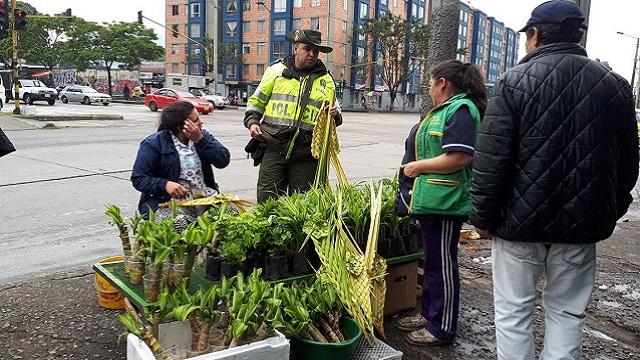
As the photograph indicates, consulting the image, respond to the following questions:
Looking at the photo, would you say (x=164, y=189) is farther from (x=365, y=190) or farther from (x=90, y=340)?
(x=365, y=190)

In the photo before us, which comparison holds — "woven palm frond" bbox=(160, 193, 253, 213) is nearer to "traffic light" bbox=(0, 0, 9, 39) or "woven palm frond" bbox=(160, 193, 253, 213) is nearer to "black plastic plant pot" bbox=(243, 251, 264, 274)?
"black plastic plant pot" bbox=(243, 251, 264, 274)

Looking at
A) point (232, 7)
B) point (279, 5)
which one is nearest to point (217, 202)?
point (279, 5)

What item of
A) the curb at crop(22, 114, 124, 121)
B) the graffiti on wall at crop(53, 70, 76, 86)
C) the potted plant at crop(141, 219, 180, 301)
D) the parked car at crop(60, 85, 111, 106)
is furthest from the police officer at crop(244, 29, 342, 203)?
the graffiti on wall at crop(53, 70, 76, 86)

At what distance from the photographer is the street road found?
5.76 meters

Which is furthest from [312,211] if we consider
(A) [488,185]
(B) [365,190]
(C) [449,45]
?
(C) [449,45]

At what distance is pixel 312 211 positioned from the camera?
374 centimetres

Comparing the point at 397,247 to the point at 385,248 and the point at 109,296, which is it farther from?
the point at 109,296

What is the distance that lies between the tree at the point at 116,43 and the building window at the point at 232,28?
12.4 m

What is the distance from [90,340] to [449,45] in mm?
4596

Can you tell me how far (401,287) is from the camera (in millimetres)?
4105

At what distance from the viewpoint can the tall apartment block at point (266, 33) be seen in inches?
2437

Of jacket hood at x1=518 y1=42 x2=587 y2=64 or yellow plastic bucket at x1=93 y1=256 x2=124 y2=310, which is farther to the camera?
yellow plastic bucket at x1=93 y1=256 x2=124 y2=310

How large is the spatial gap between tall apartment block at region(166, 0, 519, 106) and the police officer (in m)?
54.1

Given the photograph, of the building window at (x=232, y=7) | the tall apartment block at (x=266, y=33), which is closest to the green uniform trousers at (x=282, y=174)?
the tall apartment block at (x=266, y=33)
